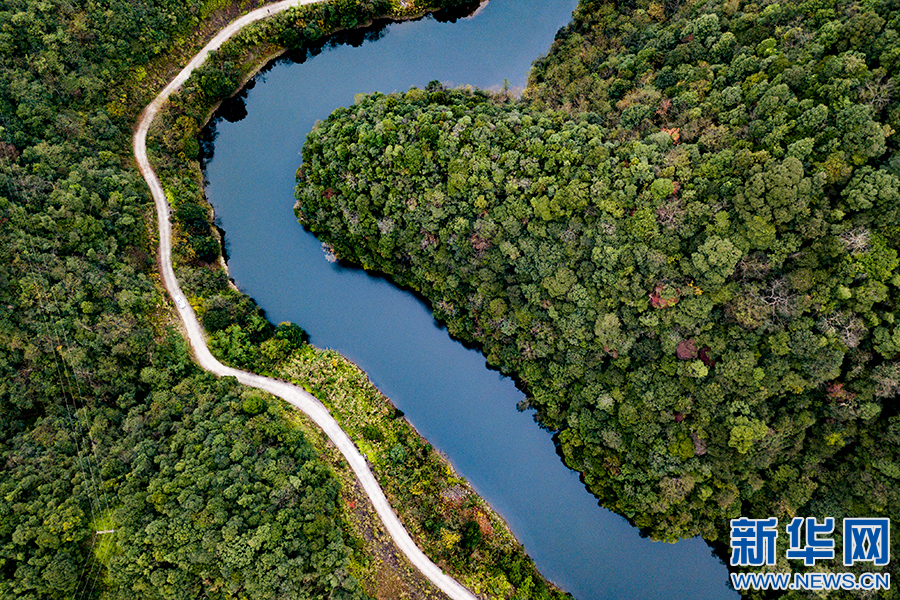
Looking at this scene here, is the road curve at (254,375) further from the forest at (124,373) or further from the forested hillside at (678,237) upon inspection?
the forested hillside at (678,237)

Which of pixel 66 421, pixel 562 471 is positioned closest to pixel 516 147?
pixel 562 471

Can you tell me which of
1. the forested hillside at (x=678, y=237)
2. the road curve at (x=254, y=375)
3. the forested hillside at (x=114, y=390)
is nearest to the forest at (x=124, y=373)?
the forested hillside at (x=114, y=390)

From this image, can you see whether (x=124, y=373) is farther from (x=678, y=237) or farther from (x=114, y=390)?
(x=678, y=237)

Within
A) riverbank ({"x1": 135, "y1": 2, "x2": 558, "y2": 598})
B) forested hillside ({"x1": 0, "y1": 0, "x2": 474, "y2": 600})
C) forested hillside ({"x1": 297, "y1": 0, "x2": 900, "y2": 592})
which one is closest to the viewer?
forested hillside ({"x1": 297, "y1": 0, "x2": 900, "y2": 592})

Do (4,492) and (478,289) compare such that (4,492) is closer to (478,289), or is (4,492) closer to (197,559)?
(197,559)

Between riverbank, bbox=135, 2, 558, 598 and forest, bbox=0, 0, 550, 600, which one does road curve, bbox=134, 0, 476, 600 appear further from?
forest, bbox=0, 0, 550, 600

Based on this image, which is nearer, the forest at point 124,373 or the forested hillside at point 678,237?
the forested hillside at point 678,237

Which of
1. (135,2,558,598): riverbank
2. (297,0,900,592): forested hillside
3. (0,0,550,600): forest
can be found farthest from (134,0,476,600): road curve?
(297,0,900,592): forested hillside

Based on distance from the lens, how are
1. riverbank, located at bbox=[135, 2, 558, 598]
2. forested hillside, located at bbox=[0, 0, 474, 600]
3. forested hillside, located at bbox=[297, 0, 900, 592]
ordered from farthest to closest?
riverbank, located at bbox=[135, 2, 558, 598]
forested hillside, located at bbox=[0, 0, 474, 600]
forested hillside, located at bbox=[297, 0, 900, 592]
